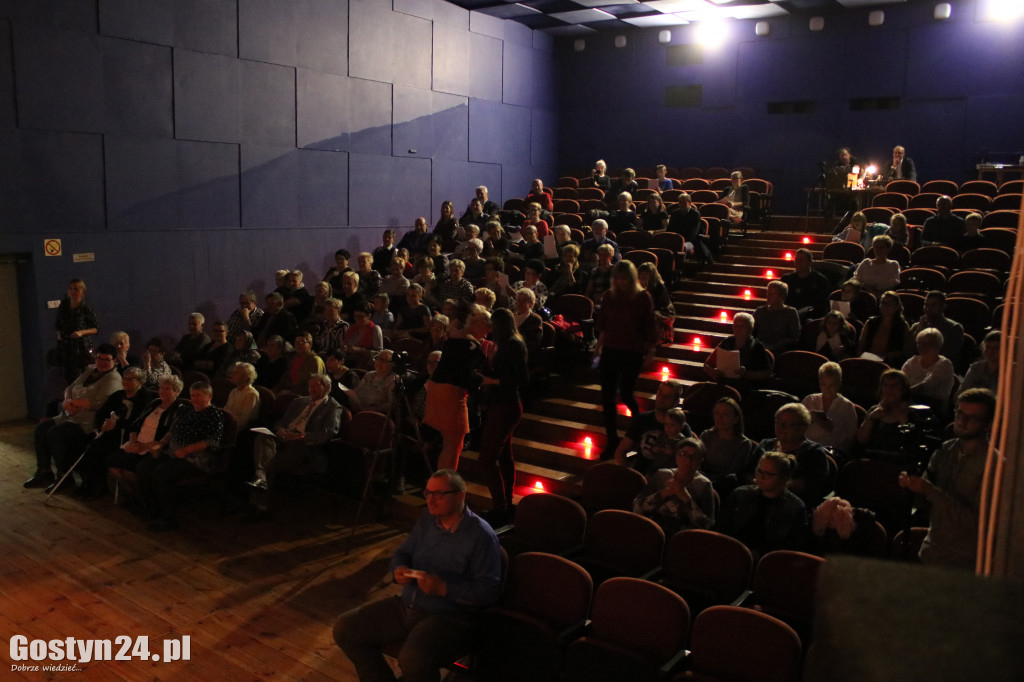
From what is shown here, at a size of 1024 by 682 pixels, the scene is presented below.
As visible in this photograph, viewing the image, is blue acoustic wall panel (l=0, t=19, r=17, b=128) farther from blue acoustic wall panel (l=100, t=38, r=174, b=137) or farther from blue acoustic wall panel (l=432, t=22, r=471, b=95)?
blue acoustic wall panel (l=432, t=22, r=471, b=95)

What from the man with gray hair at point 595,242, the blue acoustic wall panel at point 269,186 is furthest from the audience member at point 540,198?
the blue acoustic wall panel at point 269,186

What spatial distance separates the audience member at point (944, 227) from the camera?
792cm

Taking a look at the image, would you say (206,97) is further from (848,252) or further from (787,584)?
(787,584)

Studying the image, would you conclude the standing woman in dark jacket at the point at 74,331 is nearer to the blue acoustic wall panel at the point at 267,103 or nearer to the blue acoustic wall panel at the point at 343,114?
the blue acoustic wall panel at the point at 267,103

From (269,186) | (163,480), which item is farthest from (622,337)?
(269,186)

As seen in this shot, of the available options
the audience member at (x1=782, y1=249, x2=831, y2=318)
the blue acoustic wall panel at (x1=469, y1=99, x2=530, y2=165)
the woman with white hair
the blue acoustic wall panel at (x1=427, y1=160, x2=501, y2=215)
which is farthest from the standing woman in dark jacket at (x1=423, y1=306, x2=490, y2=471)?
the blue acoustic wall panel at (x1=469, y1=99, x2=530, y2=165)

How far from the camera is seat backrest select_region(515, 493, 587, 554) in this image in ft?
13.3

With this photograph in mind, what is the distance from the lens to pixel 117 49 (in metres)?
7.94

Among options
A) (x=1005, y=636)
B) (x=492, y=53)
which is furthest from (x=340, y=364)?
(x=492, y=53)

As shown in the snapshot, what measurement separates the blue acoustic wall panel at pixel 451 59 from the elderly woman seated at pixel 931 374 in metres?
8.03

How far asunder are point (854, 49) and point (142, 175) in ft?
31.8

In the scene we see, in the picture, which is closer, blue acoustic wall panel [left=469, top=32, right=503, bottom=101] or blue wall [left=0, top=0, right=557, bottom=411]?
blue wall [left=0, top=0, right=557, bottom=411]

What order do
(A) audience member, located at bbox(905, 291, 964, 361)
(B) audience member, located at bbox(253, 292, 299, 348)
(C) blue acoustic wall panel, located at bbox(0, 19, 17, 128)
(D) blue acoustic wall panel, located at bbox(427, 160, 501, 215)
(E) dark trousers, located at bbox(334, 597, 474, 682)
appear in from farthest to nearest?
(D) blue acoustic wall panel, located at bbox(427, 160, 501, 215) → (B) audience member, located at bbox(253, 292, 299, 348) → (C) blue acoustic wall panel, located at bbox(0, 19, 17, 128) → (A) audience member, located at bbox(905, 291, 964, 361) → (E) dark trousers, located at bbox(334, 597, 474, 682)

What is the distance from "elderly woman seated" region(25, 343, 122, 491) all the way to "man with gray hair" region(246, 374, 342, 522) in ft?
4.86
